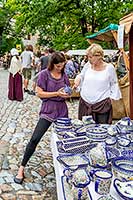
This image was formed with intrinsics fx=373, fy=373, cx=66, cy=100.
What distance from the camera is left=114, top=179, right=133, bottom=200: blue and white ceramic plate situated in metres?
2.09

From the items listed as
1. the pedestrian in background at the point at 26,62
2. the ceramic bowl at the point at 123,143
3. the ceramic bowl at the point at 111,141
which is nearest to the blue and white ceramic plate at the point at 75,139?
the ceramic bowl at the point at 111,141

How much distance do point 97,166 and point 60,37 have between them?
1494 cm

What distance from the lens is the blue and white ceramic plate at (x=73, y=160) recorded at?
277cm

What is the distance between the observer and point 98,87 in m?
4.48

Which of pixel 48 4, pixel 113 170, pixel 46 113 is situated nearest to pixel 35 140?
pixel 46 113

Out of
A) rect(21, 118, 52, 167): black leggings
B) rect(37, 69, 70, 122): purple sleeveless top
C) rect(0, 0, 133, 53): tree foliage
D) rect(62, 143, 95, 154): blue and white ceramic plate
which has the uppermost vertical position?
rect(0, 0, 133, 53): tree foliage

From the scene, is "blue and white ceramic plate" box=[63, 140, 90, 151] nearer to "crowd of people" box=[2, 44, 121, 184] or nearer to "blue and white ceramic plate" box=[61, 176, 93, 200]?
"blue and white ceramic plate" box=[61, 176, 93, 200]

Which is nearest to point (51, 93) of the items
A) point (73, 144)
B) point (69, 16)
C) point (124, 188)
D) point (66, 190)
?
point (73, 144)

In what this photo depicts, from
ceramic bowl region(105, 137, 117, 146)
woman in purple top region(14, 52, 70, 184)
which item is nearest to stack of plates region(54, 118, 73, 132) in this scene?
woman in purple top region(14, 52, 70, 184)

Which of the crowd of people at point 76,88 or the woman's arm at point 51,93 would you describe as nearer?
the woman's arm at point 51,93

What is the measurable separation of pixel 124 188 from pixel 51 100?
91.2 inches

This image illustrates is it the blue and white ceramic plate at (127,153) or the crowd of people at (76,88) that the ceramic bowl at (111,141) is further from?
the crowd of people at (76,88)

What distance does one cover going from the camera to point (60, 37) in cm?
1720

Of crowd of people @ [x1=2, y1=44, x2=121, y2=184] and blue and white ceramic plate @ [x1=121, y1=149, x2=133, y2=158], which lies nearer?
blue and white ceramic plate @ [x1=121, y1=149, x2=133, y2=158]
